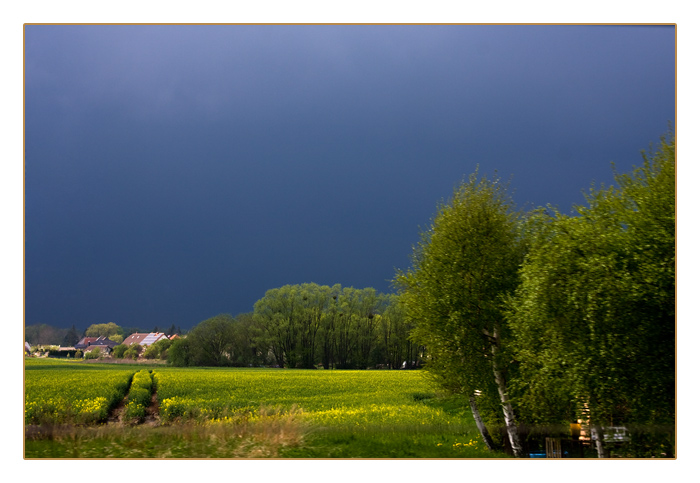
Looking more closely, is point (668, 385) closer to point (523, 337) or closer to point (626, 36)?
point (523, 337)

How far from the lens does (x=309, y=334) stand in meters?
15.9

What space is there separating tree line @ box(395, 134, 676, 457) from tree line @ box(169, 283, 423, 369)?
18.1 ft

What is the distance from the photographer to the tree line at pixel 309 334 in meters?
14.0

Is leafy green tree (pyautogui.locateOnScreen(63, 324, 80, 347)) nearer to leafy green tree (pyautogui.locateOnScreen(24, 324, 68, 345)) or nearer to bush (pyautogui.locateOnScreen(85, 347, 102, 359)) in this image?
leafy green tree (pyautogui.locateOnScreen(24, 324, 68, 345))

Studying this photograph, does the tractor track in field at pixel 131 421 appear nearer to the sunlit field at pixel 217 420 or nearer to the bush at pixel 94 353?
the sunlit field at pixel 217 420

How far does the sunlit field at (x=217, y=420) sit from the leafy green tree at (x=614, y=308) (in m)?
3.34

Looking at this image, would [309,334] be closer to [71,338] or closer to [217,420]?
[217,420]

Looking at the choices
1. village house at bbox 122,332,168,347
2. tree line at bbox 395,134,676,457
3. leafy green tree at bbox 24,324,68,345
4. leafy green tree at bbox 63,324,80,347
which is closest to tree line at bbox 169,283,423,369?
village house at bbox 122,332,168,347

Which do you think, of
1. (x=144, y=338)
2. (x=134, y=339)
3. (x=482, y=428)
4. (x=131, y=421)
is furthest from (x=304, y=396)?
(x=134, y=339)

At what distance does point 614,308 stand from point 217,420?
850 cm

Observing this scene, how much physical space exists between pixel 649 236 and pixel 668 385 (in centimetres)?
253
